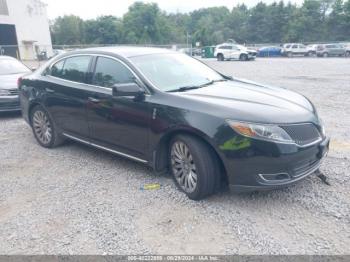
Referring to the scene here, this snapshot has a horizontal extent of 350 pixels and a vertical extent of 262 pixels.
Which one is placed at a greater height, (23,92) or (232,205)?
(23,92)

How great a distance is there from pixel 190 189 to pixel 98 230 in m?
1.08

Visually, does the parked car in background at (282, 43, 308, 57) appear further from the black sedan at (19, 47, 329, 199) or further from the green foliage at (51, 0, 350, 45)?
the black sedan at (19, 47, 329, 199)

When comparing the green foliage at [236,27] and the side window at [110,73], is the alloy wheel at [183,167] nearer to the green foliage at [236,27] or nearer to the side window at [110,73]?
the side window at [110,73]

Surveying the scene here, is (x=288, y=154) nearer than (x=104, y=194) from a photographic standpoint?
Yes

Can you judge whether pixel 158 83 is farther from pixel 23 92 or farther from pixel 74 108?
pixel 23 92

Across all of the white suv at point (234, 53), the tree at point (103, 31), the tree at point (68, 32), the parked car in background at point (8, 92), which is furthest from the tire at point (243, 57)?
the tree at point (68, 32)

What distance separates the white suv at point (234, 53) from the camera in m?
33.1

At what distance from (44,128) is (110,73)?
6.46 ft

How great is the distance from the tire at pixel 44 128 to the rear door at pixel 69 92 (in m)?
0.23

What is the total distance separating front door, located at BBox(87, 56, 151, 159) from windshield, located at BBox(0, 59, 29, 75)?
5.36 m

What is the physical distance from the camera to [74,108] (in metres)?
4.93

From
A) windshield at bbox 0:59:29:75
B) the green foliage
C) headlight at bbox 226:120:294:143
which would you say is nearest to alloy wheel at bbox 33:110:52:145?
headlight at bbox 226:120:294:143

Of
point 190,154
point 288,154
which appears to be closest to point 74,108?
point 190,154

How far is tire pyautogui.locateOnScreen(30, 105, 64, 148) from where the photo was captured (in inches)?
220
